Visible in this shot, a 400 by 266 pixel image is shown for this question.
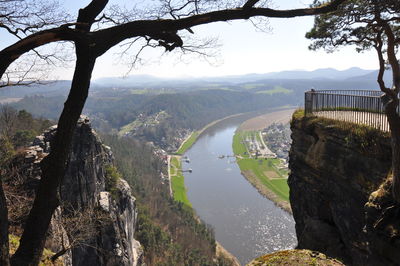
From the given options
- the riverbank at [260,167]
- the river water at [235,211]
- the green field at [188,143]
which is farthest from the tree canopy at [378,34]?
the green field at [188,143]

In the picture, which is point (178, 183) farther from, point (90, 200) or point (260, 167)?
point (90, 200)

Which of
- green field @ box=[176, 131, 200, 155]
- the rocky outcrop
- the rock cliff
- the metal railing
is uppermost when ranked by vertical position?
the metal railing

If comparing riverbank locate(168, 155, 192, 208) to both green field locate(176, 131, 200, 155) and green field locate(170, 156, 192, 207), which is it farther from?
green field locate(176, 131, 200, 155)

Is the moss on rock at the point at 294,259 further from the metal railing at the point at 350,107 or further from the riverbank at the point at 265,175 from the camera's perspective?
the riverbank at the point at 265,175

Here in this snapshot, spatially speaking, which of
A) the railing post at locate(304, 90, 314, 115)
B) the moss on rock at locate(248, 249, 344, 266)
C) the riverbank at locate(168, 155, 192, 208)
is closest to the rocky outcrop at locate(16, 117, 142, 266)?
the railing post at locate(304, 90, 314, 115)

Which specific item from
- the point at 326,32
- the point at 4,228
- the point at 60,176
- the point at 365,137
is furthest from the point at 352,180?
the point at 4,228
